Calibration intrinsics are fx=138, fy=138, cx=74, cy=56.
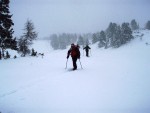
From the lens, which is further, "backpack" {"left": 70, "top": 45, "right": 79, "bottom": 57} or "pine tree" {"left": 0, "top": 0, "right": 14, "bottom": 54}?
"pine tree" {"left": 0, "top": 0, "right": 14, "bottom": 54}

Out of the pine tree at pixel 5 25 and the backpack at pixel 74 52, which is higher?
the pine tree at pixel 5 25

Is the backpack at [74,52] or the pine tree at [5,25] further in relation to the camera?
the pine tree at [5,25]

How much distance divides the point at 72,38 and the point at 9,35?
531 ft

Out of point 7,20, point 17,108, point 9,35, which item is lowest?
point 17,108

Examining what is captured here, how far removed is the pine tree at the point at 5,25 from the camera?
21.7 metres

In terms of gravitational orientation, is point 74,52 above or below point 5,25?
below

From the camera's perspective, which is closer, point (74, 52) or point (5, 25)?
point (74, 52)

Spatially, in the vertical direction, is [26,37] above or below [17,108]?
above

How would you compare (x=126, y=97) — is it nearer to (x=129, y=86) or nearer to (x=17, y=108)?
(x=129, y=86)

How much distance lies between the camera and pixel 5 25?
22078 mm

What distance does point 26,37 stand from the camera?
119 ft

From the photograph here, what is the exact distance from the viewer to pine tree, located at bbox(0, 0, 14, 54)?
2173cm

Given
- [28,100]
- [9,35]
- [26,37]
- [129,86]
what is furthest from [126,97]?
[26,37]

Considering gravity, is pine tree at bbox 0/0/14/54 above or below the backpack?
above
